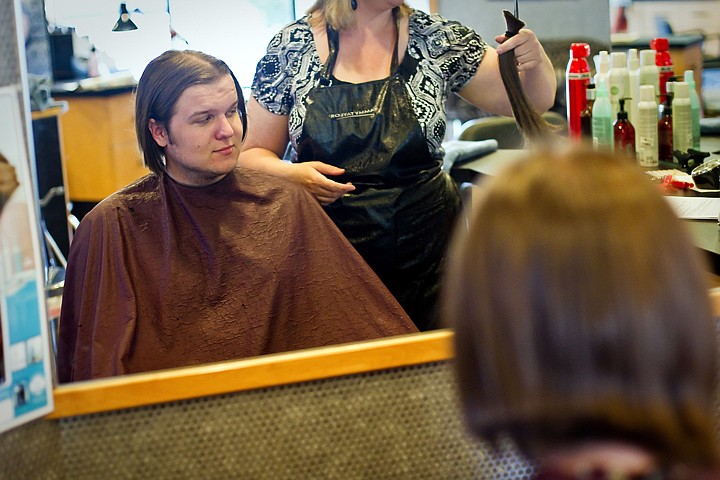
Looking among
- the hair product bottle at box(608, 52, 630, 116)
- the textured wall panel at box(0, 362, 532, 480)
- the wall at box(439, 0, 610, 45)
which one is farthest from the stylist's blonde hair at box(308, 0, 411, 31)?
the textured wall panel at box(0, 362, 532, 480)

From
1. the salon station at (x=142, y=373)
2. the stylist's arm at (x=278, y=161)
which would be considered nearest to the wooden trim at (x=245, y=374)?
the salon station at (x=142, y=373)

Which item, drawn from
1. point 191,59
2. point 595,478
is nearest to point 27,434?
point 191,59

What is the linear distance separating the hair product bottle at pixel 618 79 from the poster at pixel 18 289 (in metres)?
1.22

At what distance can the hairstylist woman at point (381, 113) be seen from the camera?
165 centimetres

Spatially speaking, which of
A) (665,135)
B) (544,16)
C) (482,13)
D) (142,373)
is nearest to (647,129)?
(665,135)

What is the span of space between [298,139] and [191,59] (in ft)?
0.82

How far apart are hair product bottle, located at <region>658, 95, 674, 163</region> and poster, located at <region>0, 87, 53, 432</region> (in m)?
1.48

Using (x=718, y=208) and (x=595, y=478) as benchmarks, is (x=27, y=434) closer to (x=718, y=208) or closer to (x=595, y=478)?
(x=595, y=478)

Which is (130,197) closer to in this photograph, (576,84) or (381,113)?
(381,113)

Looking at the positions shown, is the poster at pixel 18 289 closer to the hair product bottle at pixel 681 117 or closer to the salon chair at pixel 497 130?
the salon chair at pixel 497 130

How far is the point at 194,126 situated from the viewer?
162cm

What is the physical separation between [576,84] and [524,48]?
6.6 inches

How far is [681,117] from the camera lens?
2.13 metres

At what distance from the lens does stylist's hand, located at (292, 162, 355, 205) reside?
1682 millimetres
